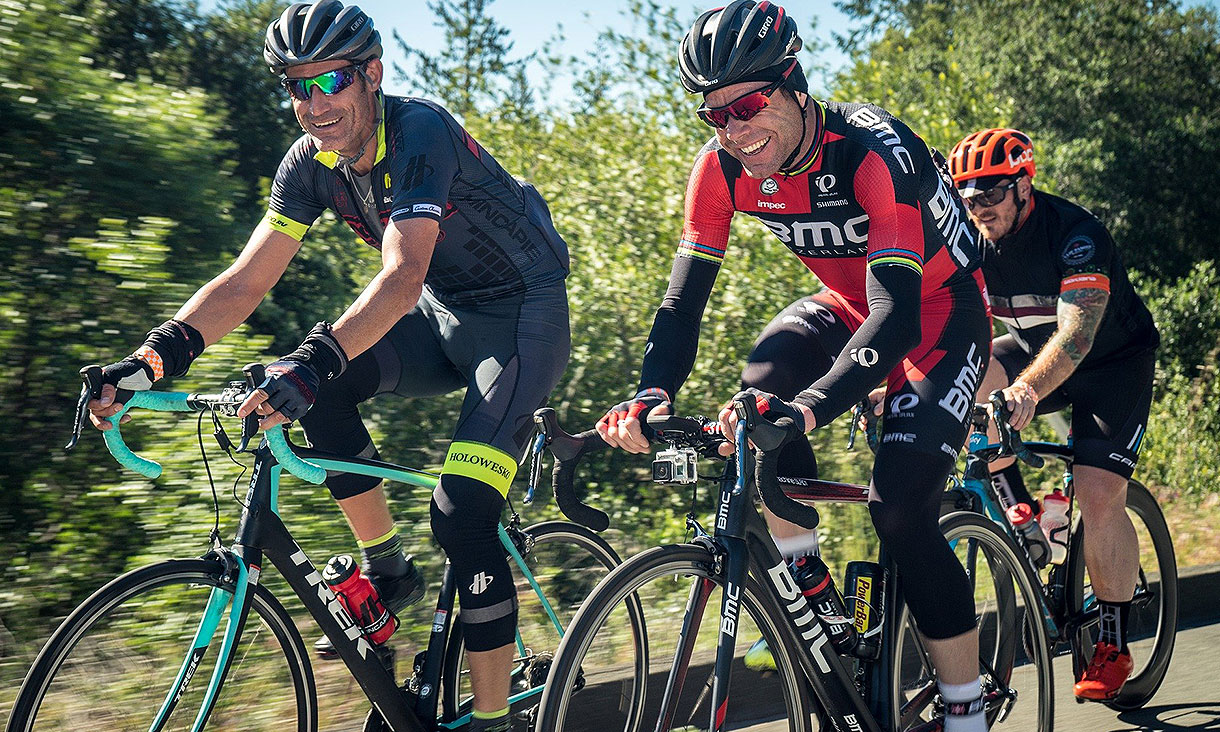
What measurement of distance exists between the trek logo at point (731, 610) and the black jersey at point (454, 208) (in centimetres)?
129

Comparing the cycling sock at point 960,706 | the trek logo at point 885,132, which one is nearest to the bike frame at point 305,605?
the cycling sock at point 960,706

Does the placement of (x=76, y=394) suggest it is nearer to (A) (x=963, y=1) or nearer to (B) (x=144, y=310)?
(B) (x=144, y=310)

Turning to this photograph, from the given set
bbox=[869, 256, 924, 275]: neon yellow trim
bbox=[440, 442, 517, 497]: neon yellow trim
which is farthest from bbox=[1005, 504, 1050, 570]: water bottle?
bbox=[440, 442, 517, 497]: neon yellow trim

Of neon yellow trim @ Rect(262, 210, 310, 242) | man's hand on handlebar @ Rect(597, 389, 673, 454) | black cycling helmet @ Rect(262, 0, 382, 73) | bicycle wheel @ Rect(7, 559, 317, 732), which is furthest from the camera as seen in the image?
neon yellow trim @ Rect(262, 210, 310, 242)

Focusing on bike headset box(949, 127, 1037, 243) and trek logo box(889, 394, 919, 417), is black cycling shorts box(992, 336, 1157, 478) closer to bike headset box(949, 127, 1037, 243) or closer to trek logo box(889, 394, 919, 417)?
bike headset box(949, 127, 1037, 243)

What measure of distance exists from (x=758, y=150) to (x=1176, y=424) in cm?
1038

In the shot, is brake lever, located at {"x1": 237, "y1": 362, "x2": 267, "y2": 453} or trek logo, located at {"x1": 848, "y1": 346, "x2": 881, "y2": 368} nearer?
brake lever, located at {"x1": 237, "y1": 362, "x2": 267, "y2": 453}

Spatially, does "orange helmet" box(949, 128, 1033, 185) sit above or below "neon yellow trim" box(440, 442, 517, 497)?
above

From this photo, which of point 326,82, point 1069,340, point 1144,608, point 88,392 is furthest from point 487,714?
point 1144,608

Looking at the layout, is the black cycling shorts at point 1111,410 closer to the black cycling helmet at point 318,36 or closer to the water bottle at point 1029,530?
the water bottle at point 1029,530

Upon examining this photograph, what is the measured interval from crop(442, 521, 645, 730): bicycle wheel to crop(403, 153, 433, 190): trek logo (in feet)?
4.42

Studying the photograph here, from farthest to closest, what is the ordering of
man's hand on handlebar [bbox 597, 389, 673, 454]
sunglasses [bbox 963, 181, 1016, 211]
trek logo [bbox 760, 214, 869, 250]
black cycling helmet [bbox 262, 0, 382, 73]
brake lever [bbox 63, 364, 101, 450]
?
sunglasses [bbox 963, 181, 1016, 211] → trek logo [bbox 760, 214, 869, 250] → black cycling helmet [bbox 262, 0, 382, 73] → man's hand on handlebar [bbox 597, 389, 673, 454] → brake lever [bbox 63, 364, 101, 450]

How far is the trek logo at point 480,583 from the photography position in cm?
332

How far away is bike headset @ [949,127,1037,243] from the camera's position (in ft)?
14.9
